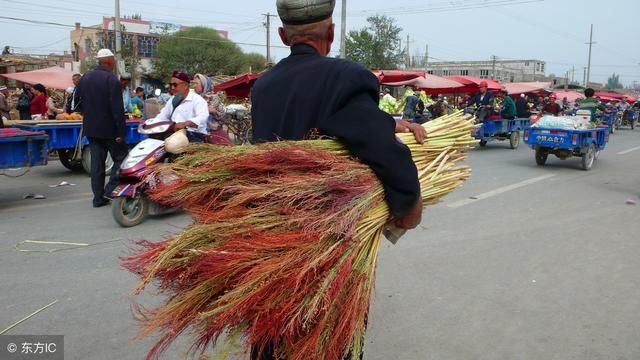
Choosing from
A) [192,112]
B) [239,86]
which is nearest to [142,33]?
[239,86]

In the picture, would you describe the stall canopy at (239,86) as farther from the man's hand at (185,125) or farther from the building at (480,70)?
the building at (480,70)

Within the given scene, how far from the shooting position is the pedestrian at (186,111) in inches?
237

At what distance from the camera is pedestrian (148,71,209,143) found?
602 centimetres

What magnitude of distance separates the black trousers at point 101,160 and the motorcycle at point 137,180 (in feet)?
2.59

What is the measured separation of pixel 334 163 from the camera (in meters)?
1.60

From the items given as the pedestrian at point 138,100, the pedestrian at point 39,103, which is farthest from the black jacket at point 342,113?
the pedestrian at point 138,100

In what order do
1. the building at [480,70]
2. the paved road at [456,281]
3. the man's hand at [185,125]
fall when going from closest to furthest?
1. the paved road at [456,281]
2. the man's hand at [185,125]
3. the building at [480,70]

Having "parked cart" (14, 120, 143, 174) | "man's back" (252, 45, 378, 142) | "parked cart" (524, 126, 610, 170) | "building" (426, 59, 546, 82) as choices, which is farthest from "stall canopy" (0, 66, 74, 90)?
"building" (426, 59, 546, 82)

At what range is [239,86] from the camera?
16.1m

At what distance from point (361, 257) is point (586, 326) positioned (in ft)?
8.36

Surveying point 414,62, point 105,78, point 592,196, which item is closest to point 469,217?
point 592,196

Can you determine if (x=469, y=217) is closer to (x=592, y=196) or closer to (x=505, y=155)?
(x=592, y=196)

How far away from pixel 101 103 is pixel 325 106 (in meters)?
5.52

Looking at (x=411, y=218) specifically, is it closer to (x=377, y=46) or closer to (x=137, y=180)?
(x=137, y=180)
